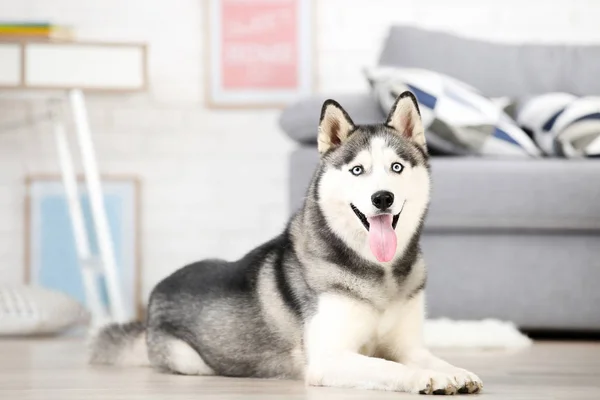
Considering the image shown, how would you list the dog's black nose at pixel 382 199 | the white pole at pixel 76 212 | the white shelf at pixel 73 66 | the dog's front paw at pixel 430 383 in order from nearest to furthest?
1. the dog's front paw at pixel 430 383
2. the dog's black nose at pixel 382 199
3. the white shelf at pixel 73 66
4. the white pole at pixel 76 212

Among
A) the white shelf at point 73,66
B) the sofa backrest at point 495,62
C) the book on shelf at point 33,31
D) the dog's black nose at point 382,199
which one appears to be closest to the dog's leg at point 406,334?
the dog's black nose at point 382,199

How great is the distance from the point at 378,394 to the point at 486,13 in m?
2.87

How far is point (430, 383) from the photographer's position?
1570 mm

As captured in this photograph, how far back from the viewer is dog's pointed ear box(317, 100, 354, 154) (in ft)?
6.01

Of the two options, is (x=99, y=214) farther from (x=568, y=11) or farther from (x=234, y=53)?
(x=568, y=11)

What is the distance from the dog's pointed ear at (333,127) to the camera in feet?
6.01

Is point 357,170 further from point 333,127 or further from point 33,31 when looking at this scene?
point 33,31

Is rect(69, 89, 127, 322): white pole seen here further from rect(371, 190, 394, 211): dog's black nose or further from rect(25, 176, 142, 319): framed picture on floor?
rect(371, 190, 394, 211): dog's black nose

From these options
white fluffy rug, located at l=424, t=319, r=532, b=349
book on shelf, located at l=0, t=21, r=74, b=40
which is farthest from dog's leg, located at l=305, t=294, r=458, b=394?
book on shelf, located at l=0, t=21, r=74, b=40

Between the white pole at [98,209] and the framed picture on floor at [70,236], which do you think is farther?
the framed picture on floor at [70,236]

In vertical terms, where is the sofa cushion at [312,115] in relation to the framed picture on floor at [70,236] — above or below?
above

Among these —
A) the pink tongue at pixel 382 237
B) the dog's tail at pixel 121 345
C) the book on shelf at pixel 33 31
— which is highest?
the book on shelf at pixel 33 31

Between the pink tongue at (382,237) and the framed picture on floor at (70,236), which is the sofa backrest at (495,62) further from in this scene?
the pink tongue at (382,237)

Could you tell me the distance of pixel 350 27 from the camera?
4.16m
